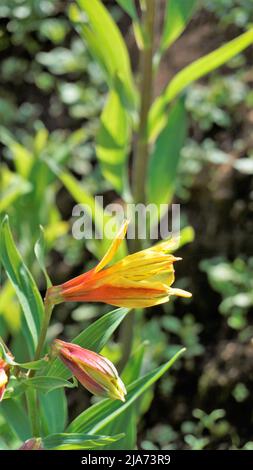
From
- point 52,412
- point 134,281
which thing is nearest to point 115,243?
point 134,281

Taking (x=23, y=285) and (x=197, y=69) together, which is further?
(x=197, y=69)

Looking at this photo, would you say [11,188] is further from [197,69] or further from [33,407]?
[33,407]

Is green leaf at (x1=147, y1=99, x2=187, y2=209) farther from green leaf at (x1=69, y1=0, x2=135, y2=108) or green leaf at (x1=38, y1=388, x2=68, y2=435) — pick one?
green leaf at (x1=38, y1=388, x2=68, y2=435)

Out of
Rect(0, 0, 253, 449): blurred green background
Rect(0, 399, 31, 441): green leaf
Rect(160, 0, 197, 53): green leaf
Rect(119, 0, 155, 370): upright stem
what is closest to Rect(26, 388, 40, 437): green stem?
Rect(0, 399, 31, 441): green leaf

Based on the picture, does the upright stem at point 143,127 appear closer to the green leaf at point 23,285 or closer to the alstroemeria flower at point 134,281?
the green leaf at point 23,285

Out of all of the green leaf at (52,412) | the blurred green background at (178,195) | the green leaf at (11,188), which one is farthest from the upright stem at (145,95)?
the green leaf at (52,412)

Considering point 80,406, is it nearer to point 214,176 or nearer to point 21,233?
point 21,233
